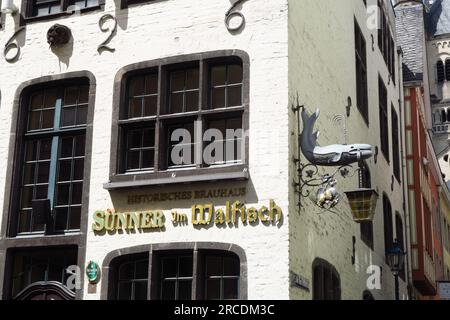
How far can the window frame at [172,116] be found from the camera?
12.4 m

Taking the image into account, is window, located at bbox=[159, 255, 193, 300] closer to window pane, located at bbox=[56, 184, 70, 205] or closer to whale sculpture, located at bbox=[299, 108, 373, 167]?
window pane, located at bbox=[56, 184, 70, 205]

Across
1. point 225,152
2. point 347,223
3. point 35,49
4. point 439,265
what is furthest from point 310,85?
point 439,265

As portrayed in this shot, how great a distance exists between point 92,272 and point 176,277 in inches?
57.0

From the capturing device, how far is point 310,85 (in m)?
13.9

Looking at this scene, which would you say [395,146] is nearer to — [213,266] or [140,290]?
[213,266]

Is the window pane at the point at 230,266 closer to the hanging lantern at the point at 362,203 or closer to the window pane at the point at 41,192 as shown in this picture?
the hanging lantern at the point at 362,203

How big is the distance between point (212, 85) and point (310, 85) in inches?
74.6

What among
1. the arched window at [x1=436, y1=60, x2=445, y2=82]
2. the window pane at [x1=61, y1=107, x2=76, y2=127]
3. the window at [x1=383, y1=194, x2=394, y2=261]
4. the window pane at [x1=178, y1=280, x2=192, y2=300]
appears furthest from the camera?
the arched window at [x1=436, y1=60, x2=445, y2=82]

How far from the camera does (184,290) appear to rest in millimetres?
12398

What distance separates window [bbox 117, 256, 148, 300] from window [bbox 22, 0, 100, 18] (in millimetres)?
4875

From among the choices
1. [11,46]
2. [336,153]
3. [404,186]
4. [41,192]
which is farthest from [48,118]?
[404,186]

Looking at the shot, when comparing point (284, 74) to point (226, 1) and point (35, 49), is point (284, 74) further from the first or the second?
point (35, 49)

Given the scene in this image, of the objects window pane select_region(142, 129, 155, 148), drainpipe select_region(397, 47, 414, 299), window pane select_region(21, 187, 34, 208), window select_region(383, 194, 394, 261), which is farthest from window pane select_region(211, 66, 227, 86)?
drainpipe select_region(397, 47, 414, 299)

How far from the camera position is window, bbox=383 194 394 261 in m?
21.9
